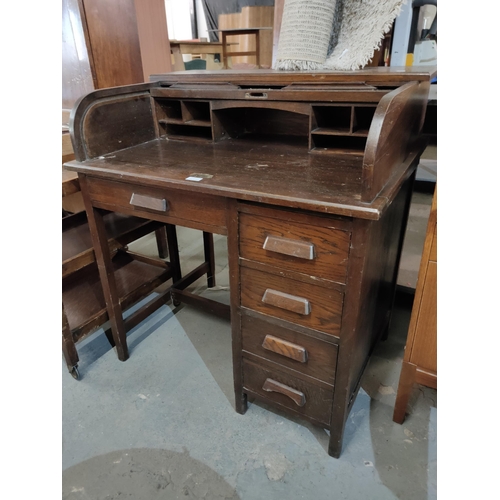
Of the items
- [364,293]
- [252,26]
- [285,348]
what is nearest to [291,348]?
[285,348]

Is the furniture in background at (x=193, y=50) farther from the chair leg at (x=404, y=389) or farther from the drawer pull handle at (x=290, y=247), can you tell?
the chair leg at (x=404, y=389)

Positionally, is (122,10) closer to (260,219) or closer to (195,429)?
(260,219)

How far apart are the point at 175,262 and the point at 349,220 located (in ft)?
4.35

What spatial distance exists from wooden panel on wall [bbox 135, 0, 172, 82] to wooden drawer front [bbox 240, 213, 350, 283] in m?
1.96

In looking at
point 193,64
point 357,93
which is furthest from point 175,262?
point 193,64

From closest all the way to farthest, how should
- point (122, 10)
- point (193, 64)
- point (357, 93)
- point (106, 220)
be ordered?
point (357, 93) < point (106, 220) < point (122, 10) < point (193, 64)

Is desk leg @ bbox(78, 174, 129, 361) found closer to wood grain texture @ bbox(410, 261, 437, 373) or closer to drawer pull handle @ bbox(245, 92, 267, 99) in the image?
drawer pull handle @ bbox(245, 92, 267, 99)

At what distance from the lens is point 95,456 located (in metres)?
1.30

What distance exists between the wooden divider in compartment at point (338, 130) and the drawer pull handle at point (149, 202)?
0.53 meters

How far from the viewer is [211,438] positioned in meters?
1.34

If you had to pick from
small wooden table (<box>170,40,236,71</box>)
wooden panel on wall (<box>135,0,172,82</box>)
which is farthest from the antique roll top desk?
small wooden table (<box>170,40,236,71</box>)

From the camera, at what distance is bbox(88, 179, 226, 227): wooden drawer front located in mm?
1103

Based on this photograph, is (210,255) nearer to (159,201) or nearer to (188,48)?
(159,201)

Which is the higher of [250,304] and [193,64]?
[193,64]
